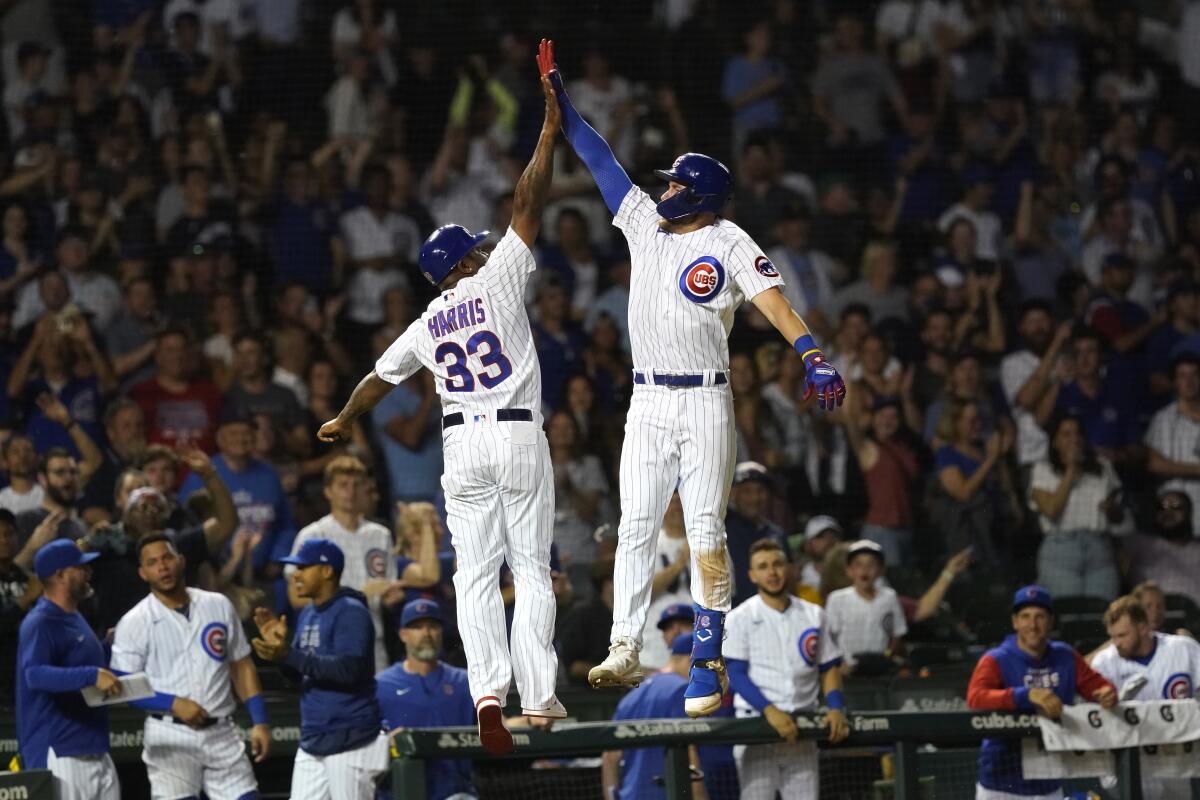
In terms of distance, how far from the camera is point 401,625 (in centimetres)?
1002

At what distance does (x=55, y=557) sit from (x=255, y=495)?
2.30m

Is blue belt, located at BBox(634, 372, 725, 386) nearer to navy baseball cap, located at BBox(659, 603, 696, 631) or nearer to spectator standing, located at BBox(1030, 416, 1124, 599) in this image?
navy baseball cap, located at BBox(659, 603, 696, 631)

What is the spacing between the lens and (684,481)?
7.31 m

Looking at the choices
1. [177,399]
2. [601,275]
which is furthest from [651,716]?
[601,275]

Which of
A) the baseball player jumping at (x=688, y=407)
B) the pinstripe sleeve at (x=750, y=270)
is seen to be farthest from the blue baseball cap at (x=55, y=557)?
the pinstripe sleeve at (x=750, y=270)

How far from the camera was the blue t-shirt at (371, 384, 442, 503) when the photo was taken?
40.5 ft

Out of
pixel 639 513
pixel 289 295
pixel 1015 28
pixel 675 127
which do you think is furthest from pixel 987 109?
pixel 639 513

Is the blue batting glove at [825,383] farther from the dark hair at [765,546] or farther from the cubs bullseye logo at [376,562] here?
the cubs bullseye logo at [376,562]

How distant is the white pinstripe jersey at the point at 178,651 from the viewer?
31.1 feet

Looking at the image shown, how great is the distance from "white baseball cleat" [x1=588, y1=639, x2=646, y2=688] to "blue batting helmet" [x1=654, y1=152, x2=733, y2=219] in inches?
63.3

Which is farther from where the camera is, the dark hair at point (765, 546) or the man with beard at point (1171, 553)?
the man with beard at point (1171, 553)

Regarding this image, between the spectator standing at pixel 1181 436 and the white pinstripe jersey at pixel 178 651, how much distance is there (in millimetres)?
6547

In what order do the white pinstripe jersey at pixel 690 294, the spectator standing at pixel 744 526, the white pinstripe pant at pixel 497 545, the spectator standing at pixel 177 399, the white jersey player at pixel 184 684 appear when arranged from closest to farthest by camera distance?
the white pinstripe jersey at pixel 690 294 → the white pinstripe pant at pixel 497 545 → the white jersey player at pixel 184 684 → the spectator standing at pixel 744 526 → the spectator standing at pixel 177 399

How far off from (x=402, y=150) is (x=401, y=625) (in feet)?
20.4
